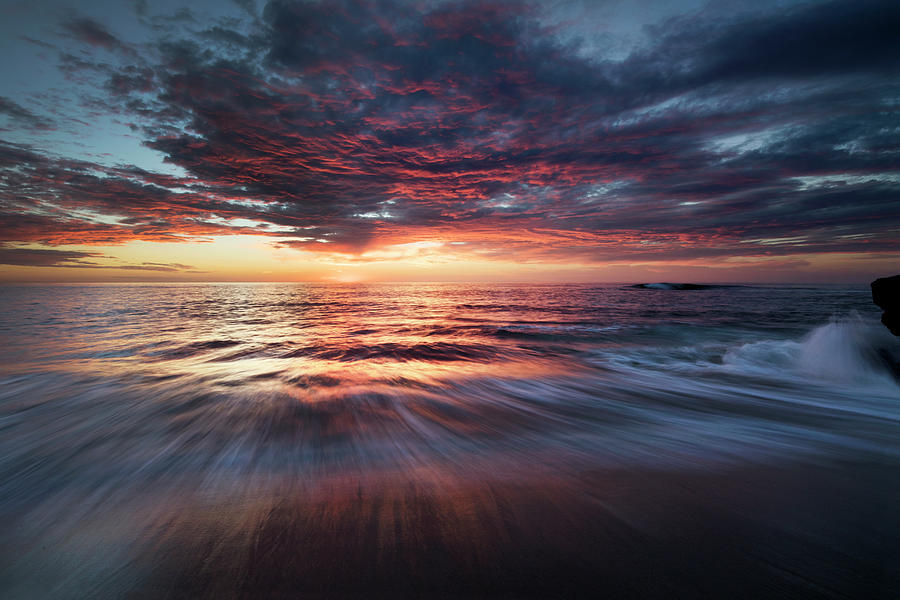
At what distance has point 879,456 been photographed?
3297 millimetres

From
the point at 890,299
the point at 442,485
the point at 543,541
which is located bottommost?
the point at 442,485

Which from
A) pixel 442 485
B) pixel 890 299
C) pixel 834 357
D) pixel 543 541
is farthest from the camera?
pixel 834 357

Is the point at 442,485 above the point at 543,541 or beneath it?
beneath

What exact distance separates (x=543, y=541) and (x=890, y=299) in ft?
35.5

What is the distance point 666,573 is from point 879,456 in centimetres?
354

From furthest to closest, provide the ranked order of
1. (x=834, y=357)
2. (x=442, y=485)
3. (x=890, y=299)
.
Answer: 1. (x=834, y=357)
2. (x=890, y=299)
3. (x=442, y=485)

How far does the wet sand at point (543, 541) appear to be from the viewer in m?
1.64

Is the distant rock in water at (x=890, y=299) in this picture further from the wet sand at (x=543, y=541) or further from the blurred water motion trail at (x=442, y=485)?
the wet sand at (x=543, y=541)

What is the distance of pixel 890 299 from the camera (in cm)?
738

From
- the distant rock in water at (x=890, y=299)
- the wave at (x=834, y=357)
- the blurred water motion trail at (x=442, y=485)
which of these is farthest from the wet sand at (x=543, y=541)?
the distant rock in water at (x=890, y=299)

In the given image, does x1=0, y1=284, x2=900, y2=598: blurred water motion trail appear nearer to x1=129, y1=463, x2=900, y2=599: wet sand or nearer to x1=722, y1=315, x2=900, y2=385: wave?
x1=129, y1=463, x2=900, y2=599: wet sand

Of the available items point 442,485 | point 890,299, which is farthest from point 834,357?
point 442,485

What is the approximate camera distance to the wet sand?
64.7 inches

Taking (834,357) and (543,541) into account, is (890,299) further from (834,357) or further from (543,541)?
(543,541)
